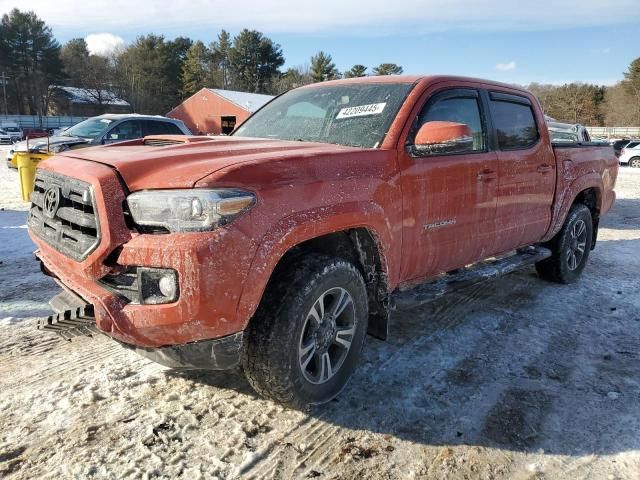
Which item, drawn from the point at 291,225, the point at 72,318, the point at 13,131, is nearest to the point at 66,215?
the point at 72,318

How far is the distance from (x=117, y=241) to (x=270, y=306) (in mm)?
808

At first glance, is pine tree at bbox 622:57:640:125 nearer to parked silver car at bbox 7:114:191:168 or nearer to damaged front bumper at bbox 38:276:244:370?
parked silver car at bbox 7:114:191:168

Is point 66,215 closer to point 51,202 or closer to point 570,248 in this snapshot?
point 51,202

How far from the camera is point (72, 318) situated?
2.56 metres

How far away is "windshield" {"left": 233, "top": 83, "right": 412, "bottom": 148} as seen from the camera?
137 inches

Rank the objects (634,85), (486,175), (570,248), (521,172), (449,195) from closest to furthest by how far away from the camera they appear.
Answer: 1. (449,195)
2. (486,175)
3. (521,172)
4. (570,248)
5. (634,85)

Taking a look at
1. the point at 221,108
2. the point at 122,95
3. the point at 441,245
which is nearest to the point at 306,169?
the point at 441,245

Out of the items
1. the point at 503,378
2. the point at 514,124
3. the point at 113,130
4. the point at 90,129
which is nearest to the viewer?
the point at 503,378

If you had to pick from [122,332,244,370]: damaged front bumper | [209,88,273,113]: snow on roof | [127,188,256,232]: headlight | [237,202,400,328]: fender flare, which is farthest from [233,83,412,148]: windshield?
[209,88,273,113]: snow on roof

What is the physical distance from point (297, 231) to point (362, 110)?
1429mm

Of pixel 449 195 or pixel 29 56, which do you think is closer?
pixel 449 195

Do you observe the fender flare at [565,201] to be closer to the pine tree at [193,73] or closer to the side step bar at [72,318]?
the side step bar at [72,318]

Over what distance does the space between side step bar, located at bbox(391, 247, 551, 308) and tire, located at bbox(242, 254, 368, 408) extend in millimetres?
486

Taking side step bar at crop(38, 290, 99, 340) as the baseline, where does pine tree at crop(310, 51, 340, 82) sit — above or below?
above
